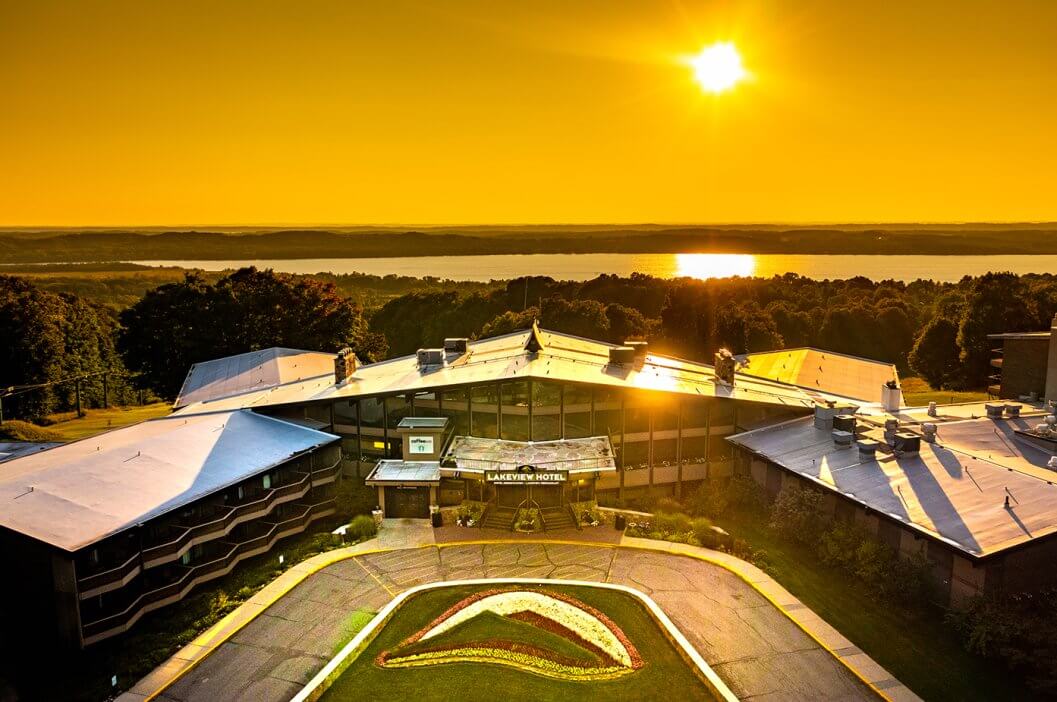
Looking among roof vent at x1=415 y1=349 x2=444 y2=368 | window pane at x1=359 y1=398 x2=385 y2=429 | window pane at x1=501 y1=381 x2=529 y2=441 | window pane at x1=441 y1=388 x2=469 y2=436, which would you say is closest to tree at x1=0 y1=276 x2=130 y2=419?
window pane at x1=359 y1=398 x2=385 y2=429

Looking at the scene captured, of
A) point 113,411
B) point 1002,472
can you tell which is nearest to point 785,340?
point 1002,472

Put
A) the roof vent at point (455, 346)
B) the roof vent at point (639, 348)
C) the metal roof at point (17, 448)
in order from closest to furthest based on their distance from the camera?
the metal roof at point (17, 448)
the roof vent at point (639, 348)
the roof vent at point (455, 346)

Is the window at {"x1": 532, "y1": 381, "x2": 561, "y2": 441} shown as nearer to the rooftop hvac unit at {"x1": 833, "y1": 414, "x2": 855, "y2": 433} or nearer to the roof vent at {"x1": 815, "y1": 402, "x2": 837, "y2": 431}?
the roof vent at {"x1": 815, "y1": 402, "x2": 837, "y2": 431}

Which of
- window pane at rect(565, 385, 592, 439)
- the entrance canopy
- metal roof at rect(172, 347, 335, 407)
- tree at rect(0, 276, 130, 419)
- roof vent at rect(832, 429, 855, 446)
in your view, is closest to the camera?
roof vent at rect(832, 429, 855, 446)

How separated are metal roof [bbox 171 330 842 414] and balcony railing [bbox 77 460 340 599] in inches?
278

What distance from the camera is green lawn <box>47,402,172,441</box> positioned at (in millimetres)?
69175

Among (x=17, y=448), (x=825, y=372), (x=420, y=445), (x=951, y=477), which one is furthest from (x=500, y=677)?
(x=825, y=372)

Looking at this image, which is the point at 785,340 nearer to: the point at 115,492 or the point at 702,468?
the point at 702,468

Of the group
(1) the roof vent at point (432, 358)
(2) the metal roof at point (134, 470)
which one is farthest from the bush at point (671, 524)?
(2) the metal roof at point (134, 470)

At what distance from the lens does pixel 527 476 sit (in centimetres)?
4350

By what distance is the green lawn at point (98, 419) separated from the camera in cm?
6918

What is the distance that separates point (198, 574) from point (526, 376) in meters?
23.6

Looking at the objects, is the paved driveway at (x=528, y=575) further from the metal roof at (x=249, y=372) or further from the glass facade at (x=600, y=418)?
the metal roof at (x=249, y=372)

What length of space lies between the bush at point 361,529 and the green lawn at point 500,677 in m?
A: 10.1
